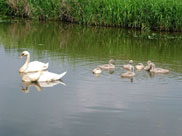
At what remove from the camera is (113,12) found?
24.1 metres

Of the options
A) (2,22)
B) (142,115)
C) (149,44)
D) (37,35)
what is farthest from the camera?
(2,22)

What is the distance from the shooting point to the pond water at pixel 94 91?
29.5ft

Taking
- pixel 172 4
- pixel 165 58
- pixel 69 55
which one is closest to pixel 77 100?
pixel 69 55

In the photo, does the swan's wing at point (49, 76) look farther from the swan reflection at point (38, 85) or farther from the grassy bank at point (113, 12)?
the grassy bank at point (113, 12)

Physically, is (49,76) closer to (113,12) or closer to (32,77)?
(32,77)

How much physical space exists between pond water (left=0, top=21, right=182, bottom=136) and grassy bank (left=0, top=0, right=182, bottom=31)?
305 centimetres

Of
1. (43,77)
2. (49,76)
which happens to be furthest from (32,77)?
(49,76)

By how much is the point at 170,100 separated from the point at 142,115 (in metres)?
1.42

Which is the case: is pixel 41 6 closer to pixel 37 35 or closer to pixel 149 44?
pixel 37 35

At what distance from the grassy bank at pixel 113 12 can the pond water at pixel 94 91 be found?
3.05 m

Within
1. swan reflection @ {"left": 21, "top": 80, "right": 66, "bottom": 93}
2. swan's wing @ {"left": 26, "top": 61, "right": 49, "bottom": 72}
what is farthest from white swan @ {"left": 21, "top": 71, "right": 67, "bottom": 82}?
swan's wing @ {"left": 26, "top": 61, "right": 49, "bottom": 72}

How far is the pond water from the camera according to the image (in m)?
8.99

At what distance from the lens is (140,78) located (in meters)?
13.3

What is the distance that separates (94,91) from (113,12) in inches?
519
